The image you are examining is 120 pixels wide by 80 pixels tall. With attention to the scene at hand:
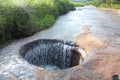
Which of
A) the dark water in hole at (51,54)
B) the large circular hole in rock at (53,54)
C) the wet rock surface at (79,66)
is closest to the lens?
the wet rock surface at (79,66)

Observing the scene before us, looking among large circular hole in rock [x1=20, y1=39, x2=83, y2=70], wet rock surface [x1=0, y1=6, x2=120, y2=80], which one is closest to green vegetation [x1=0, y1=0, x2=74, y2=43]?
wet rock surface [x1=0, y1=6, x2=120, y2=80]

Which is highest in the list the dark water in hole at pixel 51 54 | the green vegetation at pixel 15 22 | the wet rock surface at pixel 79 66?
the green vegetation at pixel 15 22

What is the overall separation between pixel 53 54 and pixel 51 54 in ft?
0.35

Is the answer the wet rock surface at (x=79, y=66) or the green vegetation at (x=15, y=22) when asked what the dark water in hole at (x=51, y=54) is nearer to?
the wet rock surface at (x=79, y=66)

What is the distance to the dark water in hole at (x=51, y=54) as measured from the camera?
1106cm

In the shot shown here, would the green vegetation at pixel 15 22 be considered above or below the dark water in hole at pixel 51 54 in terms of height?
above

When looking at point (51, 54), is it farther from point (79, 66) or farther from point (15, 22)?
point (79, 66)

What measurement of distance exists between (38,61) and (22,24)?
265cm

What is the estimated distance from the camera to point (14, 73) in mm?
7938

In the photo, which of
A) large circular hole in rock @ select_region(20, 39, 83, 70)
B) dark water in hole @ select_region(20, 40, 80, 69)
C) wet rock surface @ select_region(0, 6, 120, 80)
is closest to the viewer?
wet rock surface @ select_region(0, 6, 120, 80)

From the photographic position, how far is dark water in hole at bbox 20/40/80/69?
1106 centimetres

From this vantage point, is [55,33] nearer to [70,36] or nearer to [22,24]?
[70,36]

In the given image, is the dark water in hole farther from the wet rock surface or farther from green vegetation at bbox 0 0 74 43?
green vegetation at bbox 0 0 74 43

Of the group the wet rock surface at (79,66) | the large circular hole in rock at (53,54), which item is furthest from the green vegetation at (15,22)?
the large circular hole in rock at (53,54)
